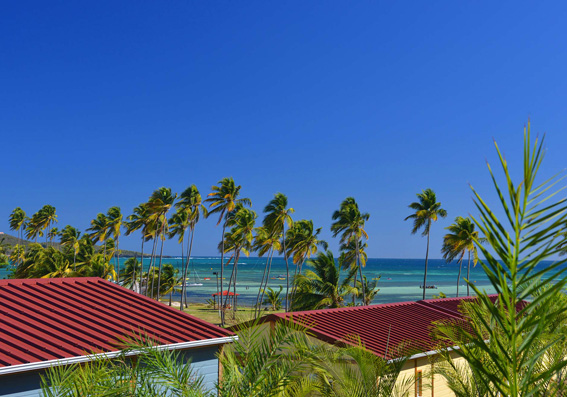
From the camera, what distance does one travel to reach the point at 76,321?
10.7 meters

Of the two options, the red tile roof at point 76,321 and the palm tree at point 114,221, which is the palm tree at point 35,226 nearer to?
the palm tree at point 114,221

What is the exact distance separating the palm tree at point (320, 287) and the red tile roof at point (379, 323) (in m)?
12.3

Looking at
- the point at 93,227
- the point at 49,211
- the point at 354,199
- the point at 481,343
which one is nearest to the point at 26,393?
the point at 481,343

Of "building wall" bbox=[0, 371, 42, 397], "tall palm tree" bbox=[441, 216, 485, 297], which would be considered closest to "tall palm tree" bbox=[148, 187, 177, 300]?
"tall palm tree" bbox=[441, 216, 485, 297]

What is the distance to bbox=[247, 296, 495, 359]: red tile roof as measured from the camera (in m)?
13.4

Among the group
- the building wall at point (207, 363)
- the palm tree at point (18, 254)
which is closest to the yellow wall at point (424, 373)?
the building wall at point (207, 363)

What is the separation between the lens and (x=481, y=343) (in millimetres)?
3309

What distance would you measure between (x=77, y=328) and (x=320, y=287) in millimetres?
23991

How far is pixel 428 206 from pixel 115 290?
142 ft

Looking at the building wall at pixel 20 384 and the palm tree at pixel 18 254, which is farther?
the palm tree at pixel 18 254

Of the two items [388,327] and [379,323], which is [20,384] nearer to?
[388,327]

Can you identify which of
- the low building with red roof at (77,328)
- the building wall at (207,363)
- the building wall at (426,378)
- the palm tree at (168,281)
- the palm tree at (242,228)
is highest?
the palm tree at (242,228)

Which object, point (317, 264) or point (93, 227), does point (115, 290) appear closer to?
point (317, 264)

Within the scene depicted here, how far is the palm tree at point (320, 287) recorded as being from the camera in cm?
3259
